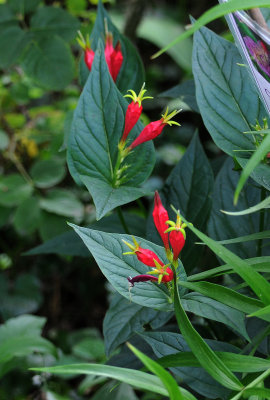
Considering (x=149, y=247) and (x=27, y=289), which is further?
(x=27, y=289)

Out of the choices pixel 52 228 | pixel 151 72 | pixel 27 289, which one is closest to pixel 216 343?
pixel 52 228

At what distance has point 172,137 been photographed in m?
1.94

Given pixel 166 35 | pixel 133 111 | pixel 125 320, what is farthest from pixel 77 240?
pixel 166 35

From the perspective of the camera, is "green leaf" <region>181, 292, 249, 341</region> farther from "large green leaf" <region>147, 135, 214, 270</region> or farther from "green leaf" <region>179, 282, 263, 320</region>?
"large green leaf" <region>147, 135, 214, 270</region>

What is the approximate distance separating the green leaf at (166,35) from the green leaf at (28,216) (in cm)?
109

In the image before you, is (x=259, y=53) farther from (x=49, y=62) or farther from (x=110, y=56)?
(x=49, y=62)

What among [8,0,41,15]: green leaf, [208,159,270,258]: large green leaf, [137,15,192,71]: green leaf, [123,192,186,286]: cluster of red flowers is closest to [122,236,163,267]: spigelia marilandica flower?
[123,192,186,286]: cluster of red flowers

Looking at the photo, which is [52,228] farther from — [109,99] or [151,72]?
[151,72]

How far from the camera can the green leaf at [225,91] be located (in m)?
0.60

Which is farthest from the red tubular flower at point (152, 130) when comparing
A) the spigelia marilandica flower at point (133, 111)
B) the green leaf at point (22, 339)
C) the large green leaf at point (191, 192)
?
the green leaf at point (22, 339)

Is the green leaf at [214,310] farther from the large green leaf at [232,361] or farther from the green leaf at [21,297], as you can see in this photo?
the green leaf at [21,297]

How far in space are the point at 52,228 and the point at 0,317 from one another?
440mm

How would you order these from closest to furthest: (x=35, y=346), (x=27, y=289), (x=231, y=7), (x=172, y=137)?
(x=231, y=7) → (x=35, y=346) → (x=27, y=289) → (x=172, y=137)

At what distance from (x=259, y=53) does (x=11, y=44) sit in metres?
0.67
